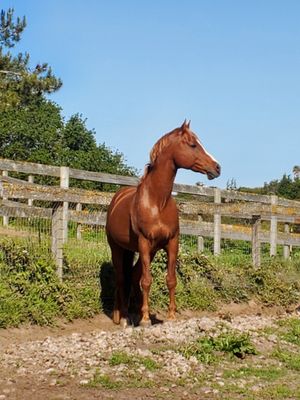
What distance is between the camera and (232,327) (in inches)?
307

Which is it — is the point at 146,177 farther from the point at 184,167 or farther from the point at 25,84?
the point at 25,84

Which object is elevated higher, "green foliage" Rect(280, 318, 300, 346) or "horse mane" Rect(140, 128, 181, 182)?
"horse mane" Rect(140, 128, 181, 182)

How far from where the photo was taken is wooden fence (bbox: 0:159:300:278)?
29.2 ft

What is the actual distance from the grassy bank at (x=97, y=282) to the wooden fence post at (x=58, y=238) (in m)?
0.13

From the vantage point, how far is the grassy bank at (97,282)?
816cm

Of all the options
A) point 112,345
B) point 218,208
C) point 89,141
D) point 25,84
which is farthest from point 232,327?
point 89,141

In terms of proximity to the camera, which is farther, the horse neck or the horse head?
the horse neck

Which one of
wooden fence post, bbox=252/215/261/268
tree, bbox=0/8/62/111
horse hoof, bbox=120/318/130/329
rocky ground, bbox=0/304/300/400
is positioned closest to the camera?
rocky ground, bbox=0/304/300/400

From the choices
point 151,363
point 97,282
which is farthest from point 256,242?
A: point 151,363

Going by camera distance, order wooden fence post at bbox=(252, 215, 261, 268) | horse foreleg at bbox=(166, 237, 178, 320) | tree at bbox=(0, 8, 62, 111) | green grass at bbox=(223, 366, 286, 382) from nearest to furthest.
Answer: green grass at bbox=(223, 366, 286, 382) < horse foreleg at bbox=(166, 237, 178, 320) < wooden fence post at bbox=(252, 215, 261, 268) < tree at bbox=(0, 8, 62, 111)

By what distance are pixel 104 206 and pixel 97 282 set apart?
1.61m

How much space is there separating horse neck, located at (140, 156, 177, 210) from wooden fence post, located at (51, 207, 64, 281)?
144cm

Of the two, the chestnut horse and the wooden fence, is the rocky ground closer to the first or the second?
the chestnut horse

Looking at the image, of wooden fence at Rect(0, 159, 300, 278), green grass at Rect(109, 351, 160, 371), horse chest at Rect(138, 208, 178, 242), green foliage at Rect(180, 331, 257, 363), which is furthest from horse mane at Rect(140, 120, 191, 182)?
green grass at Rect(109, 351, 160, 371)
